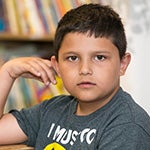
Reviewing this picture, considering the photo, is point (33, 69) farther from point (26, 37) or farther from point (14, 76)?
point (26, 37)

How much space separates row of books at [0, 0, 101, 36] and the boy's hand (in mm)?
669

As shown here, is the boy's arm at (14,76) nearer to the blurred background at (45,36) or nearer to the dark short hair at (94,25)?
the dark short hair at (94,25)

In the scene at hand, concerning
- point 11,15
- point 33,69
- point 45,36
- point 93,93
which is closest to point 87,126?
point 93,93

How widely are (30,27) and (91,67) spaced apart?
1.02 metres

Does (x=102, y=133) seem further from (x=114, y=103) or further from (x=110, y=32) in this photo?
(x=110, y=32)

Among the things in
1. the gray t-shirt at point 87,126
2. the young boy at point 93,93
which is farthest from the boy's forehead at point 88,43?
the gray t-shirt at point 87,126

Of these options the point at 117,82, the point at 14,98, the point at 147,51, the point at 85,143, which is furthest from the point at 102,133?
the point at 14,98

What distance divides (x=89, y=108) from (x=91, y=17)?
0.28m

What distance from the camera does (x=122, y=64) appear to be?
4.37 feet

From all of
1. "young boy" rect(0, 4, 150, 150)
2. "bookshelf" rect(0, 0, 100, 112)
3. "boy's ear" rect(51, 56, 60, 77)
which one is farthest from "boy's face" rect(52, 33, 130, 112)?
"bookshelf" rect(0, 0, 100, 112)

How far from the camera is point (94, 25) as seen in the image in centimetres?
126

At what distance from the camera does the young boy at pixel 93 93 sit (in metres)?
1.17

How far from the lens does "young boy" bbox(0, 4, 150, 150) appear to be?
3.83 ft

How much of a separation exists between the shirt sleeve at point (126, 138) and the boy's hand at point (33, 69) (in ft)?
1.19
